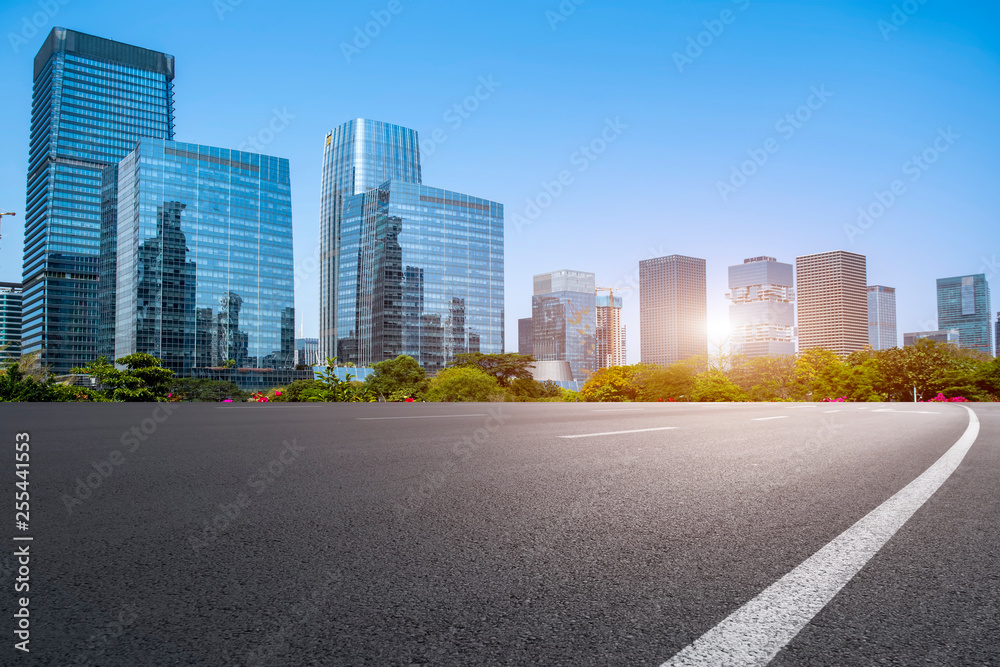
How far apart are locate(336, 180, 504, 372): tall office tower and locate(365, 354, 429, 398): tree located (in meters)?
120

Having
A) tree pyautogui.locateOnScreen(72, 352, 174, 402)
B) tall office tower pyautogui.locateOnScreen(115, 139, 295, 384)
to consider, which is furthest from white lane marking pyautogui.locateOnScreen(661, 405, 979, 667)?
tall office tower pyautogui.locateOnScreen(115, 139, 295, 384)

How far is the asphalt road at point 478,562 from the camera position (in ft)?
5.18

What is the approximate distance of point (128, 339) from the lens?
465ft

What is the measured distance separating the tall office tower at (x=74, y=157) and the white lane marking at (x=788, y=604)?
191 meters

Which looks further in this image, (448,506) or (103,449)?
(103,449)

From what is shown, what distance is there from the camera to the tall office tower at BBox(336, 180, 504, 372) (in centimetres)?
17638

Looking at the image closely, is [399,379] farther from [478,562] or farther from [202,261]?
[202,261]

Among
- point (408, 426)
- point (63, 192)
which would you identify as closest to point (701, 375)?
point (408, 426)

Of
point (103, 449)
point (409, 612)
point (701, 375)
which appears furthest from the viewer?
point (701, 375)

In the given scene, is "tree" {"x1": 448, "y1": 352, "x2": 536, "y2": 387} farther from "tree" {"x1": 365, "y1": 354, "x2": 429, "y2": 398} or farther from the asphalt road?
the asphalt road

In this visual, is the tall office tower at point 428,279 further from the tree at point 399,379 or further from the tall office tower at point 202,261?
the tree at point 399,379

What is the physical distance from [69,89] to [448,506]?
748 feet

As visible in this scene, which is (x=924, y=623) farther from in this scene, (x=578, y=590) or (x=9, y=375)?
(x=9, y=375)

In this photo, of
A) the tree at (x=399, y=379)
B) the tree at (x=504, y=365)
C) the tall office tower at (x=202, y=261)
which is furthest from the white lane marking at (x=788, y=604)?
the tall office tower at (x=202, y=261)
